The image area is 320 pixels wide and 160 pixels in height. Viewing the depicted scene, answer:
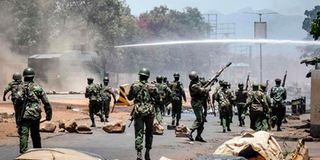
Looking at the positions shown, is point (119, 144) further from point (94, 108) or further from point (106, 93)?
point (106, 93)

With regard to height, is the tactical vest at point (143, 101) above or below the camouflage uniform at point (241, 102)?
above

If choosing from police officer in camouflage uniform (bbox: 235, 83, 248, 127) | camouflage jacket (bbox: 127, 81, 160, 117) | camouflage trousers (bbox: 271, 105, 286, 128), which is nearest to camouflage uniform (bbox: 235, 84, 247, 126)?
police officer in camouflage uniform (bbox: 235, 83, 248, 127)

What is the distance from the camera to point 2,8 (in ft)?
182

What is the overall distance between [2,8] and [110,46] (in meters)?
18.1

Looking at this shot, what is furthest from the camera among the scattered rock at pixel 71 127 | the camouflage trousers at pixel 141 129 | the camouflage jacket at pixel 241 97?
the camouflage jacket at pixel 241 97

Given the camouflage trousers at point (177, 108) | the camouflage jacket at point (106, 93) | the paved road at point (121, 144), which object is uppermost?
the camouflage jacket at point (106, 93)

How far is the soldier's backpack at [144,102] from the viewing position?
1147 centimetres

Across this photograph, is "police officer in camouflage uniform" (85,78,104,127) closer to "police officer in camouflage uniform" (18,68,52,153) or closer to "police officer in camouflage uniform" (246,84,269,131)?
"police officer in camouflage uniform" (246,84,269,131)

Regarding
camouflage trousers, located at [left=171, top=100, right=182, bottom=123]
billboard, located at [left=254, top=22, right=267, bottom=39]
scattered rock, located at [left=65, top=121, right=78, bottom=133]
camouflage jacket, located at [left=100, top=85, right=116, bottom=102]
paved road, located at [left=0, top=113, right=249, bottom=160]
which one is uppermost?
billboard, located at [left=254, top=22, right=267, bottom=39]

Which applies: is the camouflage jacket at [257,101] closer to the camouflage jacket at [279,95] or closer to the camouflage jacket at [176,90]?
the camouflage jacket at [279,95]

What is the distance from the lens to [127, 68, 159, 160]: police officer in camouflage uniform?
11.5 metres

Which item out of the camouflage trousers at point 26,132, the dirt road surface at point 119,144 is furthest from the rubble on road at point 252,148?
the camouflage trousers at point 26,132

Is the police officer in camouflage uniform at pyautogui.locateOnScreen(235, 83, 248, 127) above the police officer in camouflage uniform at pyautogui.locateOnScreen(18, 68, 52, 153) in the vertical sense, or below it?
below

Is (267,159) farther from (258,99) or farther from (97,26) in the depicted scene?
(97,26)
